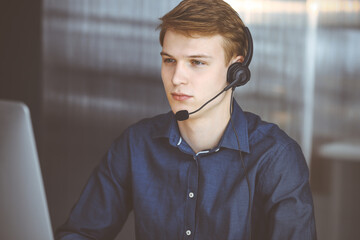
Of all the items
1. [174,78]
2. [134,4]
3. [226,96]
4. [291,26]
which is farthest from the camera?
[134,4]

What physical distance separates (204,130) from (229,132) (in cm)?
7

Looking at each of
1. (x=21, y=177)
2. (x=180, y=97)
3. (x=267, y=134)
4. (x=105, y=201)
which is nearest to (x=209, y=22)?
(x=180, y=97)

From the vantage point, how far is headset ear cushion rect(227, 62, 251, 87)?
1.29 m

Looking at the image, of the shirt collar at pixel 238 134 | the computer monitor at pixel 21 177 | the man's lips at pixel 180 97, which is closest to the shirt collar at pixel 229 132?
the shirt collar at pixel 238 134

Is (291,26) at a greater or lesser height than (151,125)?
greater

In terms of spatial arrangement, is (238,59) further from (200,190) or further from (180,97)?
(200,190)

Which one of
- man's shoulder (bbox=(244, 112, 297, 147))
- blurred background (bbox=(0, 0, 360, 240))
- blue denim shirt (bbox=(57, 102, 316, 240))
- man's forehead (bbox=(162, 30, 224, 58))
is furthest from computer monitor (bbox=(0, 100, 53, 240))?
blurred background (bbox=(0, 0, 360, 240))

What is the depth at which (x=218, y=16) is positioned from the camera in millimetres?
1276

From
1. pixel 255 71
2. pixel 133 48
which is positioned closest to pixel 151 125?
pixel 255 71

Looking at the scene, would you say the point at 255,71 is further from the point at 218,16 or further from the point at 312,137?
the point at 218,16

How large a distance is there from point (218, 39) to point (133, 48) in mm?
1819

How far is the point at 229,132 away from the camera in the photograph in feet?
4.24

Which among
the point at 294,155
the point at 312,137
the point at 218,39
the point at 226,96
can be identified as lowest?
the point at 312,137

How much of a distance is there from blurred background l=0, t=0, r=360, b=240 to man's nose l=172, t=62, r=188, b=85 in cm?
158
